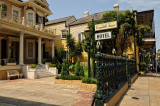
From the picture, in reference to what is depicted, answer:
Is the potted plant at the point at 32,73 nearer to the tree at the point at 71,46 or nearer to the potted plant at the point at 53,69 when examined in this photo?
the potted plant at the point at 53,69

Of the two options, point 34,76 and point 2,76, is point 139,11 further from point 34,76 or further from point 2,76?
point 2,76

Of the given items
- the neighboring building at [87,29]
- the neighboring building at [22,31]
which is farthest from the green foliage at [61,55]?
the neighboring building at [22,31]

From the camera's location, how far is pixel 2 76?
1111 cm

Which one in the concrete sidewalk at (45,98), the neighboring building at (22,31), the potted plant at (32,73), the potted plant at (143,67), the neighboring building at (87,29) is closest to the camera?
the concrete sidewalk at (45,98)

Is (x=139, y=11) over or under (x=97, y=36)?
over

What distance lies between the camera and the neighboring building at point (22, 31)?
13.0 meters

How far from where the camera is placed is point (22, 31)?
42.9ft

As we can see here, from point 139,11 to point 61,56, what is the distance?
1410 cm

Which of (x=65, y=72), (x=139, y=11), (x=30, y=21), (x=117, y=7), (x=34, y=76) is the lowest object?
(x=34, y=76)

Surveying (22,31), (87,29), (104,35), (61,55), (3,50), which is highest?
(87,29)

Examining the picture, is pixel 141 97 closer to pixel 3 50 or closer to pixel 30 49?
pixel 3 50

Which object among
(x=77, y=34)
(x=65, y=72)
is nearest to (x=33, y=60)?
(x=77, y=34)

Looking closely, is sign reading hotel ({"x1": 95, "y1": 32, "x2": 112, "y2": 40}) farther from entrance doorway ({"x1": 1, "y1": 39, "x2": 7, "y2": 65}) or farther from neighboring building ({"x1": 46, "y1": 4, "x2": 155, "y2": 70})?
entrance doorway ({"x1": 1, "y1": 39, "x2": 7, "y2": 65})

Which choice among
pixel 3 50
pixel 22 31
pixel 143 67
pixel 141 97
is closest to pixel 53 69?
pixel 22 31
